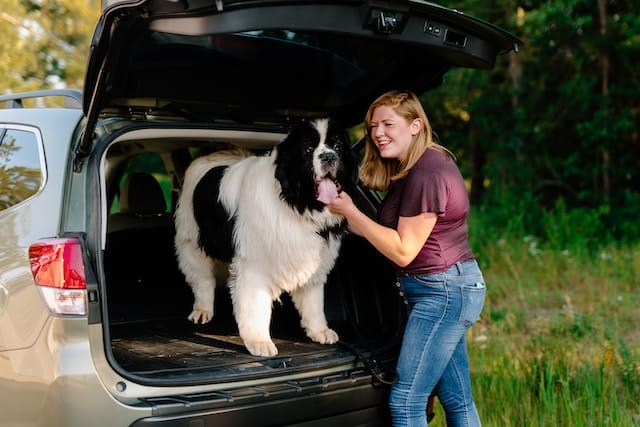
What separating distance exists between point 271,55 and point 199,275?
1.48m

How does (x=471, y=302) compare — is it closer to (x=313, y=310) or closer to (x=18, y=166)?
(x=313, y=310)

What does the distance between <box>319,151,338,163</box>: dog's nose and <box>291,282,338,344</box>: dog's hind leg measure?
2.41ft

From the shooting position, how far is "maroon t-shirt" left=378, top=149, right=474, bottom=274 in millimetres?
2752

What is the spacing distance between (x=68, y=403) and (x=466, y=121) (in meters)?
15.1

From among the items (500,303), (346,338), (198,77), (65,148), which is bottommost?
(500,303)

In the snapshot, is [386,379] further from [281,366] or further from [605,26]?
[605,26]

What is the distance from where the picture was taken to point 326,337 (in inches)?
137

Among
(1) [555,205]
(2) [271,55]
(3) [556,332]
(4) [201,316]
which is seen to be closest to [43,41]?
(1) [555,205]

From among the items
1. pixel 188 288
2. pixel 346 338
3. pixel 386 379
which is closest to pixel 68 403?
pixel 386 379

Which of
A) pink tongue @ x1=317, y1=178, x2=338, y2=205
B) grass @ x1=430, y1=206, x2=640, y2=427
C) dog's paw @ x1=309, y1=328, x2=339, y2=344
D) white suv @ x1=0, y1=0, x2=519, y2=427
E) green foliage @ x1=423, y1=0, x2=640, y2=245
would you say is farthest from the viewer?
green foliage @ x1=423, y1=0, x2=640, y2=245

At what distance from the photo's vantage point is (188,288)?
4621mm

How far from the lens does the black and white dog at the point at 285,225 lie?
131 inches

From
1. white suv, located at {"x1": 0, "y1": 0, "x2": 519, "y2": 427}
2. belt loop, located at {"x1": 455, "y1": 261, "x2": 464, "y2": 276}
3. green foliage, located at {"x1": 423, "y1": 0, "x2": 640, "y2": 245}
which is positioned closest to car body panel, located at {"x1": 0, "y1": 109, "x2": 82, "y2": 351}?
white suv, located at {"x1": 0, "y1": 0, "x2": 519, "y2": 427}

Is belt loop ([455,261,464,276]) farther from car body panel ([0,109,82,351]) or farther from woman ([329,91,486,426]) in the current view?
Answer: car body panel ([0,109,82,351])
